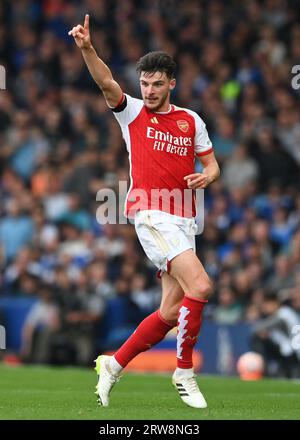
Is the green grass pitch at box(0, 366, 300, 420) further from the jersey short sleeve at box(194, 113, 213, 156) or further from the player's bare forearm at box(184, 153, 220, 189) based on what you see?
the jersey short sleeve at box(194, 113, 213, 156)

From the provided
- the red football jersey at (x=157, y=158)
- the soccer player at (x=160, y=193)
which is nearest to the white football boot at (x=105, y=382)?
the soccer player at (x=160, y=193)

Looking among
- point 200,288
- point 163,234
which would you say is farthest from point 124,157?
point 200,288

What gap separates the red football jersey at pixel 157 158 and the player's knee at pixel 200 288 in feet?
1.98

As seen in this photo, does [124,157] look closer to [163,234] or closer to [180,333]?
[163,234]

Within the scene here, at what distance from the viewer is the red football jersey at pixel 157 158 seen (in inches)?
339

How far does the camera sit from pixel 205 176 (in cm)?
838

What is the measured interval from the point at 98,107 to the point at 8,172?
73.0 inches

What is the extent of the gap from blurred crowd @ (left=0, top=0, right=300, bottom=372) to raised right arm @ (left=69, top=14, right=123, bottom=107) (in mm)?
6448

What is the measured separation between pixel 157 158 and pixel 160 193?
0.86 ft

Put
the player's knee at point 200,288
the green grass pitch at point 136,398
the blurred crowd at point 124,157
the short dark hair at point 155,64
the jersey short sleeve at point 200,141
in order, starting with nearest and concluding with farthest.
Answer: the green grass pitch at point 136,398 < the player's knee at point 200,288 < the short dark hair at point 155,64 < the jersey short sleeve at point 200,141 < the blurred crowd at point 124,157

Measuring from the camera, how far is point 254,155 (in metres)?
17.4

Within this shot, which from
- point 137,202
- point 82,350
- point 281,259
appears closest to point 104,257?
point 82,350

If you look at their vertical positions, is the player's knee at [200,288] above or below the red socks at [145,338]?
above

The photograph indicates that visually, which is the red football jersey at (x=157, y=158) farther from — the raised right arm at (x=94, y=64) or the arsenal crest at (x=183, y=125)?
the raised right arm at (x=94, y=64)
